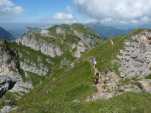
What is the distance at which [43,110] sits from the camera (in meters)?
81.8

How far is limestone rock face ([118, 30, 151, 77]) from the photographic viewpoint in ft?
568

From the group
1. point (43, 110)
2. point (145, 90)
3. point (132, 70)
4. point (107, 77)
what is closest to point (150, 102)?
point (43, 110)

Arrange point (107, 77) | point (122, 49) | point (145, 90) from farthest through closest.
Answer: point (122, 49)
point (107, 77)
point (145, 90)

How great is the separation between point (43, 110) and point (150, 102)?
30.6m

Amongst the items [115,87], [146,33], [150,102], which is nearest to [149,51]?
[146,33]

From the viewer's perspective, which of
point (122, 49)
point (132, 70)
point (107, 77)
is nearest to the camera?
point (107, 77)

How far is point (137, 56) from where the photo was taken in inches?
7234

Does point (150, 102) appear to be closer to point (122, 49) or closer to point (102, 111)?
point (102, 111)

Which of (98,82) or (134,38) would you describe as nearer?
(98,82)

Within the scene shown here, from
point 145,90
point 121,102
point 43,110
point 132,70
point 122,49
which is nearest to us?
point 43,110

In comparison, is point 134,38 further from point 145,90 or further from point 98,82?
point 145,90

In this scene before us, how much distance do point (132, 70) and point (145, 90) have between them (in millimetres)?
42955

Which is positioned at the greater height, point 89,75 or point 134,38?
point 134,38

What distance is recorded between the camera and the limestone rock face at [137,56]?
17300cm
